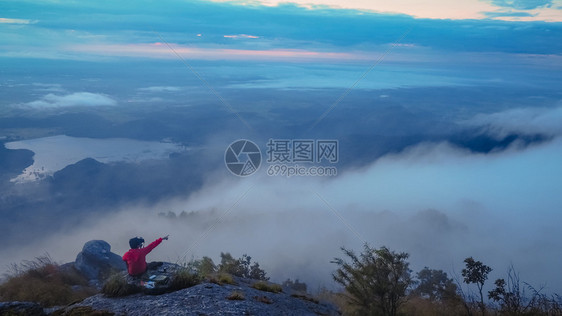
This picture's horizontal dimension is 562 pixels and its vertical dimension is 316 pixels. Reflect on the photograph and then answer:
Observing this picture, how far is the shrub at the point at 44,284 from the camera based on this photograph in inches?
565

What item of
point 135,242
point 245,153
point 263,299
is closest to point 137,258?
point 135,242

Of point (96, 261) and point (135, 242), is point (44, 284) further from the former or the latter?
point (96, 261)

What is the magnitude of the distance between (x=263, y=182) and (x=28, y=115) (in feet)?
365

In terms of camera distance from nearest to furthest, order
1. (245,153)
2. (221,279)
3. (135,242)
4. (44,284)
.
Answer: (135,242), (221,279), (44,284), (245,153)

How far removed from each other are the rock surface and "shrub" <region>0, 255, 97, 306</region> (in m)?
2.59

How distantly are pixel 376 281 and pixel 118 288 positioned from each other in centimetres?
808

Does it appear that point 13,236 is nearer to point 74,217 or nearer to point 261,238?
point 74,217

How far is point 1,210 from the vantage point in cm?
10000

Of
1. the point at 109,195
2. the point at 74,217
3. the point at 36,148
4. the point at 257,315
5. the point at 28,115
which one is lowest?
the point at 257,315

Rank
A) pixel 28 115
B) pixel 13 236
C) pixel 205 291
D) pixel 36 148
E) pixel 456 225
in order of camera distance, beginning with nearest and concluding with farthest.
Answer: pixel 205 291 < pixel 13 236 < pixel 456 225 < pixel 36 148 < pixel 28 115

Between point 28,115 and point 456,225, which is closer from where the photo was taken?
point 456,225

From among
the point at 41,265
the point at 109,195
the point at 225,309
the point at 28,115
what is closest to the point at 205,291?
the point at 225,309

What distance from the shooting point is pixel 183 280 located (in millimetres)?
12484

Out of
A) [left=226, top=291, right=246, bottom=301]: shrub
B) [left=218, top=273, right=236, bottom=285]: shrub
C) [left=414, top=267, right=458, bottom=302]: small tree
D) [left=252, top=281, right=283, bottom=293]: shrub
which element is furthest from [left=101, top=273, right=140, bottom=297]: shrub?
[left=414, top=267, right=458, bottom=302]: small tree
